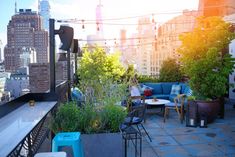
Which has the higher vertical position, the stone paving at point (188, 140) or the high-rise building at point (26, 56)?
the high-rise building at point (26, 56)

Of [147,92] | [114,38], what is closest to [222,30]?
[147,92]

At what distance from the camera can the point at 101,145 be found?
281 cm

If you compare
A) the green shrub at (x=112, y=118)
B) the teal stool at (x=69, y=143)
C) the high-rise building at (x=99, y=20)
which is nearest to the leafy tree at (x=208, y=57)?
the green shrub at (x=112, y=118)

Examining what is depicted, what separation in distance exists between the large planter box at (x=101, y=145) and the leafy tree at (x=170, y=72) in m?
6.57

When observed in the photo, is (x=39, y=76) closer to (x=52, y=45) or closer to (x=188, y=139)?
(x=52, y=45)

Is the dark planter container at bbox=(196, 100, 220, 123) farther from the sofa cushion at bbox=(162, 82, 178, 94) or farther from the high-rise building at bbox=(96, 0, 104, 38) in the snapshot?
the high-rise building at bbox=(96, 0, 104, 38)

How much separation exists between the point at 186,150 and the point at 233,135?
1.37 metres

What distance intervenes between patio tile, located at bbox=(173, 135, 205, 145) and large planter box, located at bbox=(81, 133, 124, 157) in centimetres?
204

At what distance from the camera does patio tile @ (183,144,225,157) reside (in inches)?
153

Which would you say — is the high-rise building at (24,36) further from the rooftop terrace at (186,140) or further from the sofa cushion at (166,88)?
the sofa cushion at (166,88)

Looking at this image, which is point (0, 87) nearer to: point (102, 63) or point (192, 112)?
point (192, 112)

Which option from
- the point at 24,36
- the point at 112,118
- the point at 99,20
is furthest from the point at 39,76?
the point at 99,20

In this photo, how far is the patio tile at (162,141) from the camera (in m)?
4.43

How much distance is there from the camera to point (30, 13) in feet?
21.5
